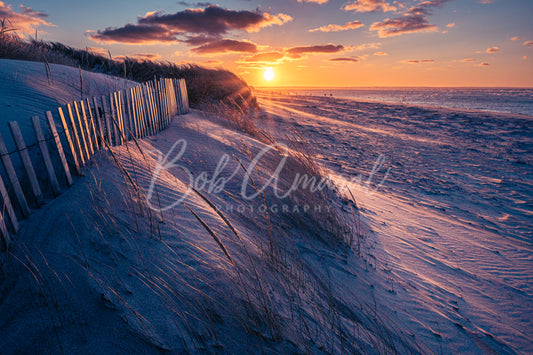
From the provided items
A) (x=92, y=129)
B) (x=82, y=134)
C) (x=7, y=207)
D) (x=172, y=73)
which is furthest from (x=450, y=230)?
(x=172, y=73)

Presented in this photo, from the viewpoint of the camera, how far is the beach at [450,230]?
98.7 inches

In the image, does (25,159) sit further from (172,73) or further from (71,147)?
(172,73)

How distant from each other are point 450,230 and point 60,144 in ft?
19.3

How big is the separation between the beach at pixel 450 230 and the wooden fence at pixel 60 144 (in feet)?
11.0

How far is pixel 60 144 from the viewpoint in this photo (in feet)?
9.48

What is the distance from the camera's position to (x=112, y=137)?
464 centimetres

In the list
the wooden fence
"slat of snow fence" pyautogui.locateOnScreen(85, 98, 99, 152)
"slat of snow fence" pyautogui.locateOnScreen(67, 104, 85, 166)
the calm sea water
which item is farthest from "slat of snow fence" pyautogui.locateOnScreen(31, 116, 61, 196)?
the calm sea water

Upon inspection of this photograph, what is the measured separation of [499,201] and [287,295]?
5865 mm

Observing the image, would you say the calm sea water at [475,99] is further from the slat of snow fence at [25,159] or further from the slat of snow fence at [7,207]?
the slat of snow fence at [7,207]

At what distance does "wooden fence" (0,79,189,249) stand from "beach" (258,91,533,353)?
Answer: 3.35 m

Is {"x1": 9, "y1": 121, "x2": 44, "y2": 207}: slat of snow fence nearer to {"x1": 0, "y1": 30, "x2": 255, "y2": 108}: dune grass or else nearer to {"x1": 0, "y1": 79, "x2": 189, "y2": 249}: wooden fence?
{"x1": 0, "y1": 79, "x2": 189, "y2": 249}: wooden fence

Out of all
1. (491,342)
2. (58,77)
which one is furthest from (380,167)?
(58,77)

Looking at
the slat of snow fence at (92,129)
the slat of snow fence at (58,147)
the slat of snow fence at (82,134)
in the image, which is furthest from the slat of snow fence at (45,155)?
the slat of snow fence at (92,129)

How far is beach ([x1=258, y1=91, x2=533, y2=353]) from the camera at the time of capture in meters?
2.51
